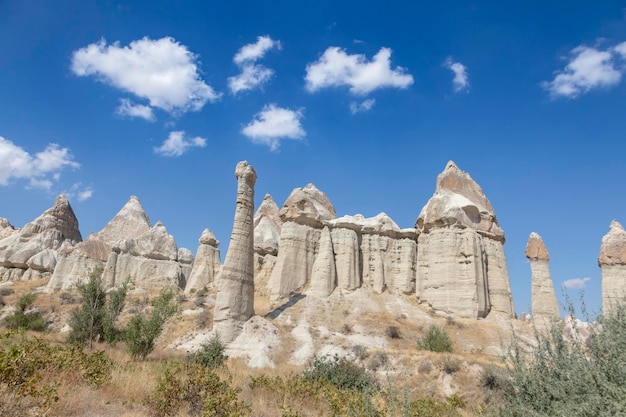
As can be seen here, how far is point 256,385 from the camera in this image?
11.5 meters

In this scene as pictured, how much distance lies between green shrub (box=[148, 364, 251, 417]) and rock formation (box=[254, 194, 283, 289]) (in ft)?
93.8

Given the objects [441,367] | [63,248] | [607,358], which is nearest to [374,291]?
[441,367]

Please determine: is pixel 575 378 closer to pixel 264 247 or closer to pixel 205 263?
pixel 264 247

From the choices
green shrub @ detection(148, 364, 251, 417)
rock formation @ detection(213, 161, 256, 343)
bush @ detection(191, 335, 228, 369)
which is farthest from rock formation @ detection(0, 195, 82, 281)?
green shrub @ detection(148, 364, 251, 417)

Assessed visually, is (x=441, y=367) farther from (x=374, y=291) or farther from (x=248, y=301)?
(x=374, y=291)

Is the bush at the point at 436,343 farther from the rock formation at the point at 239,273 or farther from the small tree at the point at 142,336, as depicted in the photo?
the small tree at the point at 142,336

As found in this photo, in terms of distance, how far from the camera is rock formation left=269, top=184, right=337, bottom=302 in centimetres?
3388

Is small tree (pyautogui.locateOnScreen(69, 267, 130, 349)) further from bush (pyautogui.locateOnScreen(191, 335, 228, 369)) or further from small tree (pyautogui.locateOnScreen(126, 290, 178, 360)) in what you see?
bush (pyautogui.locateOnScreen(191, 335, 228, 369))

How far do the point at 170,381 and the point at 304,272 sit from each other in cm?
2659

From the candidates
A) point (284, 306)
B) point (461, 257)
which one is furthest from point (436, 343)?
point (284, 306)

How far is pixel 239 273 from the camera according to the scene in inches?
1000

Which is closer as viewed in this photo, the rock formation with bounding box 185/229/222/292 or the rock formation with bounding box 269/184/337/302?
the rock formation with bounding box 269/184/337/302

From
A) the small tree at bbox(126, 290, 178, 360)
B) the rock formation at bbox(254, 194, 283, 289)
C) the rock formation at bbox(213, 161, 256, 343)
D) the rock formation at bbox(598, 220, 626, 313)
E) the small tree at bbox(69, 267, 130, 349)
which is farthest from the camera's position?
the rock formation at bbox(254, 194, 283, 289)

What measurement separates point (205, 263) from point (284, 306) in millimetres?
15781
